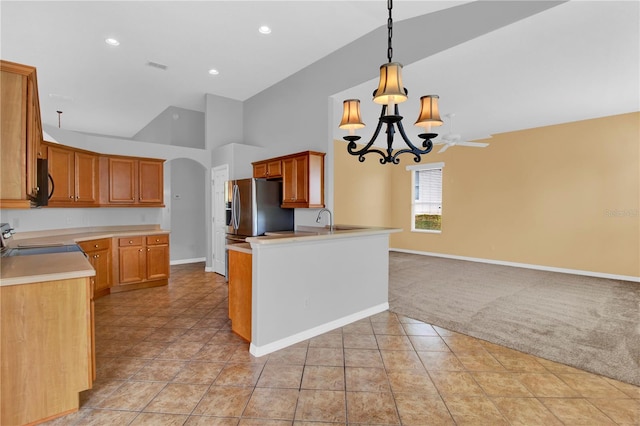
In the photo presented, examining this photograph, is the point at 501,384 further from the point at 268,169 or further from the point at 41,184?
the point at 268,169

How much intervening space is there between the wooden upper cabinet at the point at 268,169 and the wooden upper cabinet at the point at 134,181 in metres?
1.70

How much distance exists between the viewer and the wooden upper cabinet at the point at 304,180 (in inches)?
177

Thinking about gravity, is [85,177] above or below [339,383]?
above

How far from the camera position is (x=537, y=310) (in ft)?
13.0

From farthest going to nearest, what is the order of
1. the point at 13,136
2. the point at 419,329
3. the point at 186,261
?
1. the point at 186,261
2. the point at 419,329
3. the point at 13,136

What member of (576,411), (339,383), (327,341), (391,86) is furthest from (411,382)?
(391,86)

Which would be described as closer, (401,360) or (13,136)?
(13,136)

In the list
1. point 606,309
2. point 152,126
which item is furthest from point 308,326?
point 152,126

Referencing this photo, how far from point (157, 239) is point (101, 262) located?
2.73 feet

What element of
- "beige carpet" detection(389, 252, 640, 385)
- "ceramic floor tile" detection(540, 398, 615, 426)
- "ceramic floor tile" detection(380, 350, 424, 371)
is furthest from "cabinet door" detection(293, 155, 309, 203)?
"ceramic floor tile" detection(540, 398, 615, 426)

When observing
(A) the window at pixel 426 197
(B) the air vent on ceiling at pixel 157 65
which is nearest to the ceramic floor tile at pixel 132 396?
(B) the air vent on ceiling at pixel 157 65

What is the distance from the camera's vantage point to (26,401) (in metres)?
1.81

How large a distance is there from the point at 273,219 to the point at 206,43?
2.75 metres

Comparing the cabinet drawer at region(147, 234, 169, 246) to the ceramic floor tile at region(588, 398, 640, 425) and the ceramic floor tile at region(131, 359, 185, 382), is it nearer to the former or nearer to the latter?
the ceramic floor tile at region(131, 359, 185, 382)
